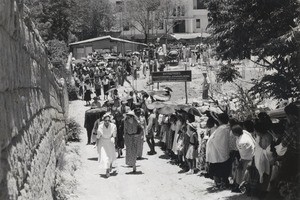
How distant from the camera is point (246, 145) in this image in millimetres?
9047

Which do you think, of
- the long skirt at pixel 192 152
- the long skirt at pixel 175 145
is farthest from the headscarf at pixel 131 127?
the long skirt at pixel 192 152

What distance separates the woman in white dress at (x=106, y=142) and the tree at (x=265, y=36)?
11.6 feet

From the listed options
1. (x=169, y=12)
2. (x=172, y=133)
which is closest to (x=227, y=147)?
(x=172, y=133)

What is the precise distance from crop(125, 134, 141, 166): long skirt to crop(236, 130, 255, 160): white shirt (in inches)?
171

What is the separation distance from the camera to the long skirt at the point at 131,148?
13.0 meters

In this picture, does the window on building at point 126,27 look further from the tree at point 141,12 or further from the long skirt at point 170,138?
the long skirt at point 170,138

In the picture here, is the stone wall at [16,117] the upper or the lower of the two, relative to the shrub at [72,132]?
upper

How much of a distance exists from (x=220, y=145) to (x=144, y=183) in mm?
2597

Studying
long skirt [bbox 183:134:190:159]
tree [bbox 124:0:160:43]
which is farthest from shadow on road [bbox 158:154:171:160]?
tree [bbox 124:0:160:43]

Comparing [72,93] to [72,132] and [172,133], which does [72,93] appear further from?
[172,133]

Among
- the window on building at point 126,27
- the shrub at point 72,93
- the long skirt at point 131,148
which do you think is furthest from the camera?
the window on building at point 126,27

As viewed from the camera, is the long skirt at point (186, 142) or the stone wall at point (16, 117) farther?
the long skirt at point (186, 142)

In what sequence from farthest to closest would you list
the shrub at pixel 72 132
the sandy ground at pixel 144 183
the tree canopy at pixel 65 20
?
the tree canopy at pixel 65 20
the shrub at pixel 72 132
the sandy ground at pixel 144 183

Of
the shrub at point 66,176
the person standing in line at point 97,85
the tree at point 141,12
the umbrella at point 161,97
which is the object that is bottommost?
the shrub at point 66,176
